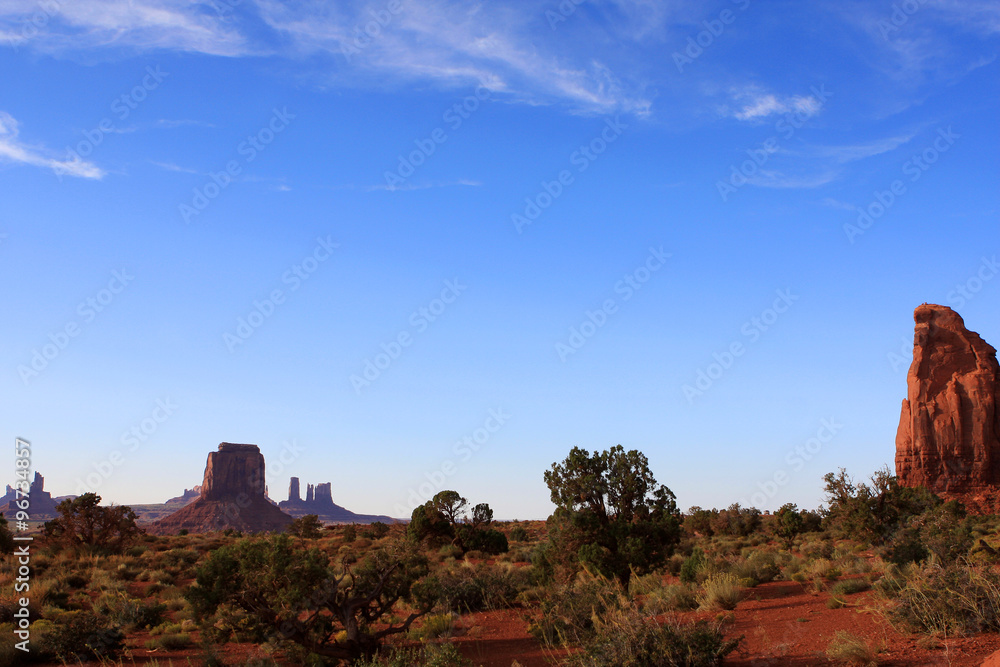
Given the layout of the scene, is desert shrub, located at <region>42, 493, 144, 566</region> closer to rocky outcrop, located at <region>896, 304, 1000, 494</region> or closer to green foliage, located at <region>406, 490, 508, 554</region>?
green foliage, located at <region>406, 490, 508, 554</region>

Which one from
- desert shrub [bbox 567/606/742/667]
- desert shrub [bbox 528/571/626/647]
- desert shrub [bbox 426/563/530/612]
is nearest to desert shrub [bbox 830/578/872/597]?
desert shrub [bbox 528/571/626/647]

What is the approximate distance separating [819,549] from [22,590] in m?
28.4

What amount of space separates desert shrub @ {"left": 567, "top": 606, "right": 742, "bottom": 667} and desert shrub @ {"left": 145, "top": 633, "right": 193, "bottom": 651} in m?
9.99

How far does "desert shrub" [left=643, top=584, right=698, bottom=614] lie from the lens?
1518cm

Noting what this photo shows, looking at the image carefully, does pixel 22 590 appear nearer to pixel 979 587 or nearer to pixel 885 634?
pixel 885 634

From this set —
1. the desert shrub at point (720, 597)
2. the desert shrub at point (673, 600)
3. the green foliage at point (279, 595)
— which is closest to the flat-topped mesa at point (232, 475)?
the desert shrub at point (673, 600)

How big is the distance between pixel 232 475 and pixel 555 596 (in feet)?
471

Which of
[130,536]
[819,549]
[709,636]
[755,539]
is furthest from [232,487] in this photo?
[709,636]

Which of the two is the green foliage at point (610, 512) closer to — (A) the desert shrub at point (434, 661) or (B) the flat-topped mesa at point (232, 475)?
(A) the desert shrub at point (434, 661)

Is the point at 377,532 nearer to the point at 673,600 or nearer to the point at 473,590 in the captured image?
the point at 473,590

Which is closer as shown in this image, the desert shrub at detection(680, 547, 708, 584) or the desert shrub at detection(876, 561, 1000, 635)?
the desert shrub at detection(876, 561, 1000, 635)

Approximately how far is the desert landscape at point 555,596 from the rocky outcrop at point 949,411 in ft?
128

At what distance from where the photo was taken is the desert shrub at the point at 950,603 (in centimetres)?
982

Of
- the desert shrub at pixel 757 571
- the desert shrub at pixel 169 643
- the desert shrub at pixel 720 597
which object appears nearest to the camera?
the desert shrub at pixel 169 643
